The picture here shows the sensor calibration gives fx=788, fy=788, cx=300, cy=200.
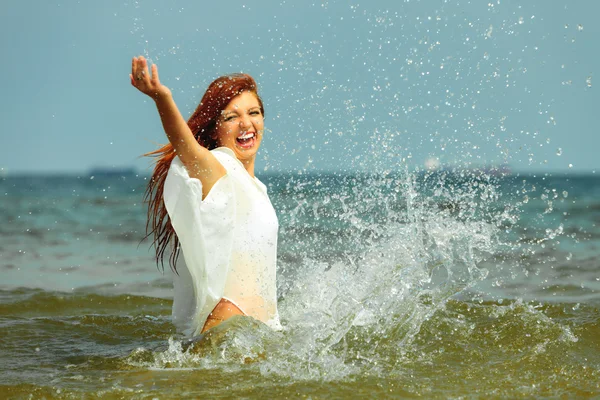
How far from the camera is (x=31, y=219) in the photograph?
20.5 m

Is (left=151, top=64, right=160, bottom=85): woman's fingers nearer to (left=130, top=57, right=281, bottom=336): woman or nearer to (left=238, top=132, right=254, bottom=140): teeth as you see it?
(left=130, top=57, right=281, bottom=336): woman

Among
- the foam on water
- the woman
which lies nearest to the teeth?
the woman

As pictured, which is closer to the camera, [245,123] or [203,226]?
[203,226]

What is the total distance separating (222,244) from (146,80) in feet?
3.58

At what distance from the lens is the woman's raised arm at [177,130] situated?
13.1 feet

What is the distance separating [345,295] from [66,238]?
1039 centimetres

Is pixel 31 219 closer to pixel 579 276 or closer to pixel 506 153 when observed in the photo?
pixel 579 276

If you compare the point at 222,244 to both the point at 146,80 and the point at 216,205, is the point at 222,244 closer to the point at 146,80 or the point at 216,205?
the point at 216,205

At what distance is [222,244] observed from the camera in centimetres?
457

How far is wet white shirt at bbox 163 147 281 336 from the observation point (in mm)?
4496

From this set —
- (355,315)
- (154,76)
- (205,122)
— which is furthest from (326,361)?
(154,76)

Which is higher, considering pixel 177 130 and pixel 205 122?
pixel 205 122

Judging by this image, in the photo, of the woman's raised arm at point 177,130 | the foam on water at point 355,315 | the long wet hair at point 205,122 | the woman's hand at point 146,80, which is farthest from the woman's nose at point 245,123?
the foam on water at point 355,315

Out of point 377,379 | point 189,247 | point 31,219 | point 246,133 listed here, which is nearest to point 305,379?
point 377,379
